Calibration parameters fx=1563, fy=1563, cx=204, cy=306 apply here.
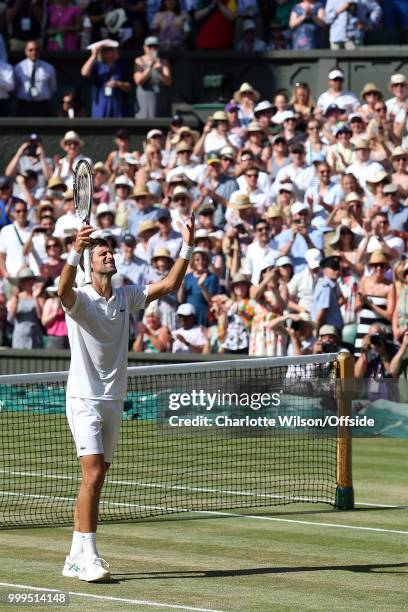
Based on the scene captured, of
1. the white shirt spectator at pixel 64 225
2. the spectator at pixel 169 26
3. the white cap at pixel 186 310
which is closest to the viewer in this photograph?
the white cap at pixel 186 310

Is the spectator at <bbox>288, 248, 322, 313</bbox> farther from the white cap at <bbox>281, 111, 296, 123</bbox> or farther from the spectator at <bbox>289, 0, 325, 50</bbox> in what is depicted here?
the spectator at <bbox>289, 0, 325, 50</bbox>

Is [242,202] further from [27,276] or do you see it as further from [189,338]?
[27,276]

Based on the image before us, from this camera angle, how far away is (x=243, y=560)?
1123 centimetres

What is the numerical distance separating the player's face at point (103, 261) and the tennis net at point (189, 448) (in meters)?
2.36

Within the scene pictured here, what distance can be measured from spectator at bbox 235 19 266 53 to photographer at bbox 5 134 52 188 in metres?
4.32

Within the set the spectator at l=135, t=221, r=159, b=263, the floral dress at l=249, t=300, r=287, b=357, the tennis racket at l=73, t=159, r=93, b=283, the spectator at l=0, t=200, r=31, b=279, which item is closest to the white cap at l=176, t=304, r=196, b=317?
the floral dress at l=249, t=300, r=287, b=357

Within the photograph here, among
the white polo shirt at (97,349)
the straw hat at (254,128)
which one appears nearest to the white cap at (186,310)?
the straw hat at (254,128)

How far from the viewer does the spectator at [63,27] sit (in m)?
28.8

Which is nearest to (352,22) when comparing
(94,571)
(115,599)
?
(94,571)

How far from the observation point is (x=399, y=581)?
34.3 feet

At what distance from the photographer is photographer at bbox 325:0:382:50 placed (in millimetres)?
26266

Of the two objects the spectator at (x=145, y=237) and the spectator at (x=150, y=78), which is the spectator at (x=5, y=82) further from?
the spectator at (x=145, y=237)

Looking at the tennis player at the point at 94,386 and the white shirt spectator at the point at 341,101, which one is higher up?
the white shirt spectator at the point at 341,101

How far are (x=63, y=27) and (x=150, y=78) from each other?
9.85 ft
